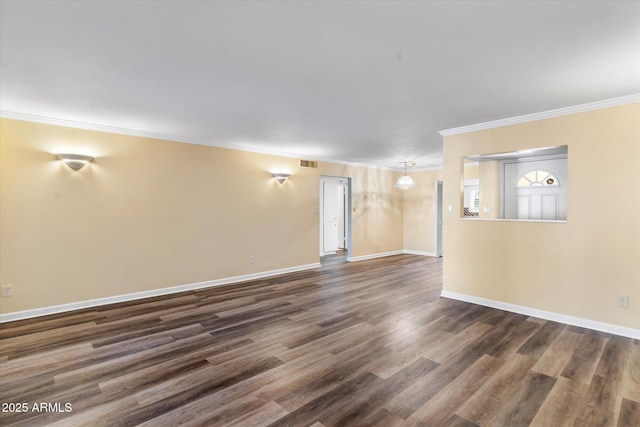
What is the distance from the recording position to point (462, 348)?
9.84 ft

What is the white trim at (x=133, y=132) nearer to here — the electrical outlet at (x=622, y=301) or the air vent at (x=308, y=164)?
the air vent at (x=308, y=164)

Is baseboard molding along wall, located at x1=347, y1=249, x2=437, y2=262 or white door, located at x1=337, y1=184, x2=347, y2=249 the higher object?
white door, located at x1=337, y1=184, x2=347, y2=249

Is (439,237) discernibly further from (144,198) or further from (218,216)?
(144,198)

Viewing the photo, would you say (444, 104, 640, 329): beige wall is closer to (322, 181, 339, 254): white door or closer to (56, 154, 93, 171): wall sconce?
(322, 181, 339, 254): white door

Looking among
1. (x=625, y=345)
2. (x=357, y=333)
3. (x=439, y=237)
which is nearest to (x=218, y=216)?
(x=357, y=333)

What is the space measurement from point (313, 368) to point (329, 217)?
245 inches

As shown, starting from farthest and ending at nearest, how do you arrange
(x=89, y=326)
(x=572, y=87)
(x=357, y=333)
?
(x=89, y=326) < (x=357, y=333) < (x=572, y=87)

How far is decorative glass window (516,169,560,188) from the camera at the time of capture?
4.87 meters

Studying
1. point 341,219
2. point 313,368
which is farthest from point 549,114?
point 341,219

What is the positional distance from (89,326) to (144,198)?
1.90 metres

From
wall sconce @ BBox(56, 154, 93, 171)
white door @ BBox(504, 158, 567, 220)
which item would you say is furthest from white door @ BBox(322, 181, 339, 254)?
wall sconce @ BBox(56, 154, 93, 171)

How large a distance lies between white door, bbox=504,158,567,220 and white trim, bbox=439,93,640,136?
4.73 feet

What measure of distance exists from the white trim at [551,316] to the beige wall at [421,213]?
4.13 metres

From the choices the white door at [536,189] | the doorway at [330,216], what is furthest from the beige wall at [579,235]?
the doorway at [330,216]
